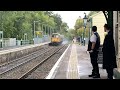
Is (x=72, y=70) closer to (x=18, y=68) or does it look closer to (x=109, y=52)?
(x=109, y=52)

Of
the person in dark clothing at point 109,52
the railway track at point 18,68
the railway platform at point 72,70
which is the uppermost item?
the person in dark clothing at point 109,52

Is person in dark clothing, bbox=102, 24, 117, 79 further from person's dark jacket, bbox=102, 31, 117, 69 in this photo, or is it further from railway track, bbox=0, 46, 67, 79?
railway track, bbox=0, 46, 67, 79

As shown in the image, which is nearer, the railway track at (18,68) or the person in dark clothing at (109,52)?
the person in dark clothing at (109,52)

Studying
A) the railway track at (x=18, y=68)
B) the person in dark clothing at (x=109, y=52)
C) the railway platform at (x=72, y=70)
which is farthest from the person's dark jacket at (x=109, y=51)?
the railway track at (x=18, y=68)

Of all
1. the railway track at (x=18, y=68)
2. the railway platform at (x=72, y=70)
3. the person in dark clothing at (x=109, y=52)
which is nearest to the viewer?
the person in dark clothing at (x=109, y=52)

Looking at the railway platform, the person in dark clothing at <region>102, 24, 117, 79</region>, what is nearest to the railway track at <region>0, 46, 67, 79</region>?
the railway platform

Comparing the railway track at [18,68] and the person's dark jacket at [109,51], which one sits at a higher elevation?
the person's dark jacket at [109,51]

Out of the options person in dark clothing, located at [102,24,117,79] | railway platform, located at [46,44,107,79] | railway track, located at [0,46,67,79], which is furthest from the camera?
railway track, located at [0,46,67,79]

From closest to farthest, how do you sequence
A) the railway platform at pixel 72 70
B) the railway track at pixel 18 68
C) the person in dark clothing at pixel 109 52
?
the person in dark clothing at pixel 109 52 → the railway platform at pixel 72 70 → the railway track at pixel 18 68

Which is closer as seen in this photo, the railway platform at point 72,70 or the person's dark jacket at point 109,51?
the person's dark jacket at point 109,51

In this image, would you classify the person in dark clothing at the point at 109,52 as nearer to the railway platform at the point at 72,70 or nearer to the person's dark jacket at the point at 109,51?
the person's dark jacket at the point at 109,51

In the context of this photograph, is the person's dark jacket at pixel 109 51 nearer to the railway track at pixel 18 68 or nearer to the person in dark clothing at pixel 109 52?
the person in dark clothing at pixel 109 52
